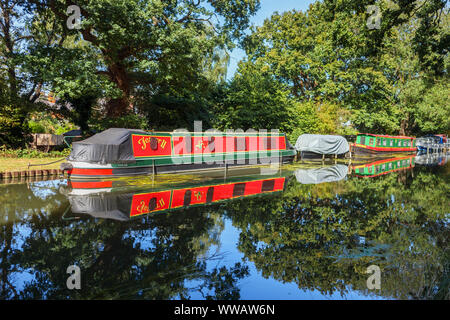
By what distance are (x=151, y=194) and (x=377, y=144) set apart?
1012 inches

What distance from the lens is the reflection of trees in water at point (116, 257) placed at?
3744 millimetres

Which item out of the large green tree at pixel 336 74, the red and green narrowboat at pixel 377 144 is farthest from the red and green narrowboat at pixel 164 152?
the red and green narrowboat at pixel 377 144

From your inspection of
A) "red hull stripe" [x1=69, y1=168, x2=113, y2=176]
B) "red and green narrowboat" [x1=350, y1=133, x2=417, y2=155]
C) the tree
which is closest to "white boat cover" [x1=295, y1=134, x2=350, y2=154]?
"red and green narrowboat" [x1=350, y1=133, x2=417, y2=155]

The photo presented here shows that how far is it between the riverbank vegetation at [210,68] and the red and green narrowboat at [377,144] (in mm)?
2645

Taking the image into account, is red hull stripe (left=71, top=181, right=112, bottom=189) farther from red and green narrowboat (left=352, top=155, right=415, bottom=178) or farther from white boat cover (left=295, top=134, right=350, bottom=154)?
white boat cover (left=295, top=134, right=350, bottom=154)

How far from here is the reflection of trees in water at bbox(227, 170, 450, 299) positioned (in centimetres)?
407

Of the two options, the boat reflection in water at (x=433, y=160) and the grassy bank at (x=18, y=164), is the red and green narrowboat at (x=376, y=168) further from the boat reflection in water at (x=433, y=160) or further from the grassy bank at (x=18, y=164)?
the grassy bank at (x=18, y=164)

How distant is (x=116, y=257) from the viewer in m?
4.70

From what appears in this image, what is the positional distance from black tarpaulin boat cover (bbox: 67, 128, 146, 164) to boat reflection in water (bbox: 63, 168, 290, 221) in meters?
0.85

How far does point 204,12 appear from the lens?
18.7 meters

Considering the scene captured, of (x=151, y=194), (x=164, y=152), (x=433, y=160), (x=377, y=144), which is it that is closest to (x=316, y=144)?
(x=377, y=144)
